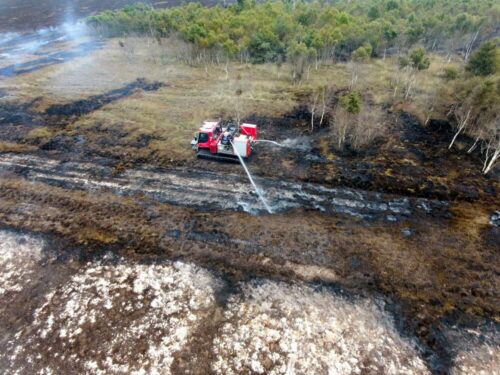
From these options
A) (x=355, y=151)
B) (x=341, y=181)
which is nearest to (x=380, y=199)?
(x=341, y=181)

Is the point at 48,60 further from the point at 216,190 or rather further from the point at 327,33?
the point at 216,190

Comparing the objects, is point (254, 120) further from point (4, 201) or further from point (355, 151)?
point (4, 201)

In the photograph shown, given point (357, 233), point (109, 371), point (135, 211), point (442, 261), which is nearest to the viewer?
point (109, 371)

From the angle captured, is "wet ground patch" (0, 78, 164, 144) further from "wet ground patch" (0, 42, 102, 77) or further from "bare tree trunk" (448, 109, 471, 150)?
"bare tree trunk" (448, 109, 471, 150)

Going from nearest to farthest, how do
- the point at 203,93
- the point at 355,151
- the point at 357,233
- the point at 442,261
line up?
the point at 442,261, the point at 357,233, the point at 355,151, the point at 203,93

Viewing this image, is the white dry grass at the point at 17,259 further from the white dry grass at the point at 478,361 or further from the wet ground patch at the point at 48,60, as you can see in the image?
the wet ground patch at the point at 48,60
